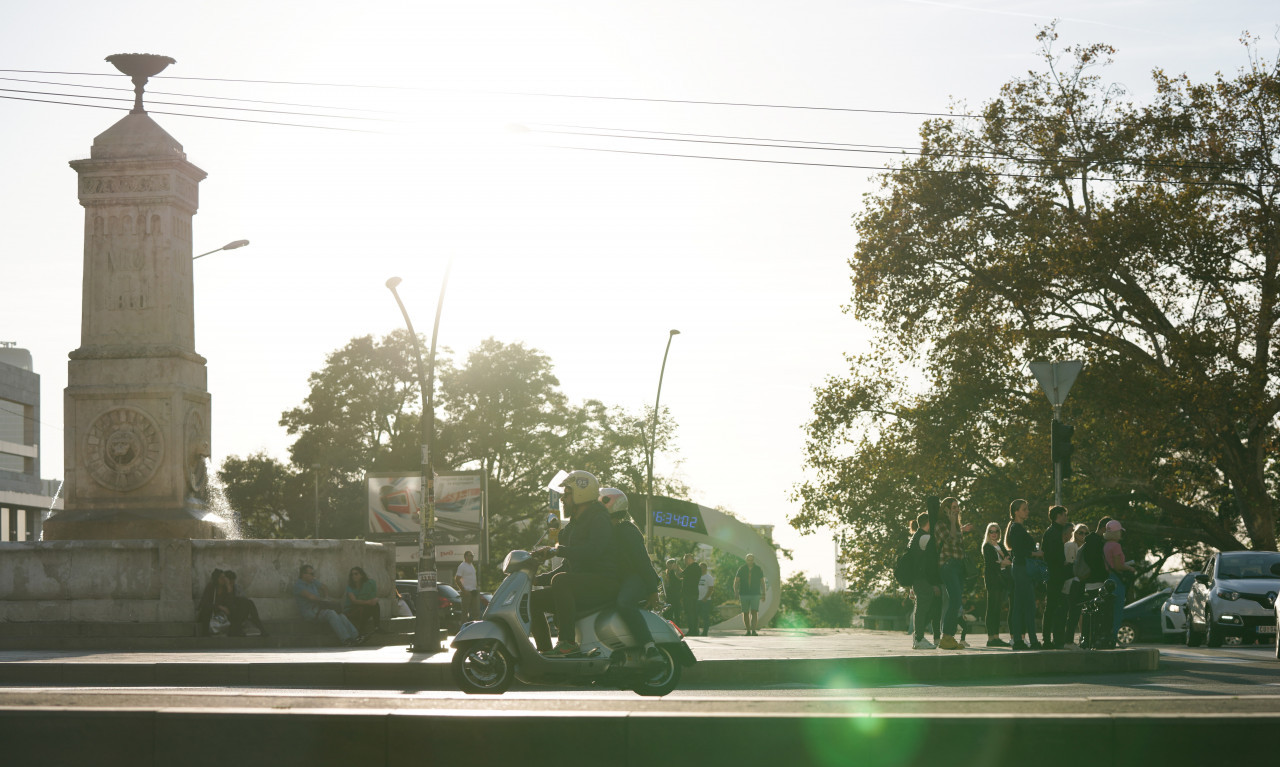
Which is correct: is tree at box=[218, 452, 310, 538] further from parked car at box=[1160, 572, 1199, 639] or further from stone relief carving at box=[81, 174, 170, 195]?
parked car at box=[1160, 572, 1199, 639]

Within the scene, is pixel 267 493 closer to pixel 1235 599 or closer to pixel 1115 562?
pixel 1235 599

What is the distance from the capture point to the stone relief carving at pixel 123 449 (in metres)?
22.2

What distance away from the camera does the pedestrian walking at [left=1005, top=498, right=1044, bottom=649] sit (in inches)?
647

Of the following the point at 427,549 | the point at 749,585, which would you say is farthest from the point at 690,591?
the point at 427,549

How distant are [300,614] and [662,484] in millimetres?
58218

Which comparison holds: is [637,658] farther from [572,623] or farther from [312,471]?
[312,471]

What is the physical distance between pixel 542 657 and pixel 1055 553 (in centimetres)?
781

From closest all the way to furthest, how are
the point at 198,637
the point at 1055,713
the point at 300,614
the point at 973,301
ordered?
the point at 1055,713
the point at 198,637
the point at 300,614
the point at 973,301

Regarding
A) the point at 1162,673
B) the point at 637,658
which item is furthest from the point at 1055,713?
the point at 1162,673

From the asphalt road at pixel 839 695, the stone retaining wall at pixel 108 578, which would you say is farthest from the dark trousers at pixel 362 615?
the asphalt road at pixel 839 695

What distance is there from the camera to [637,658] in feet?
35.0

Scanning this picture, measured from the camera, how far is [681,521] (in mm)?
44188

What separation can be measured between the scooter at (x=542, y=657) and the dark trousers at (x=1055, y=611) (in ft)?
23.0

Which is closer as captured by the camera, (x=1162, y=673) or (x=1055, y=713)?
(x=1055, y=713)
